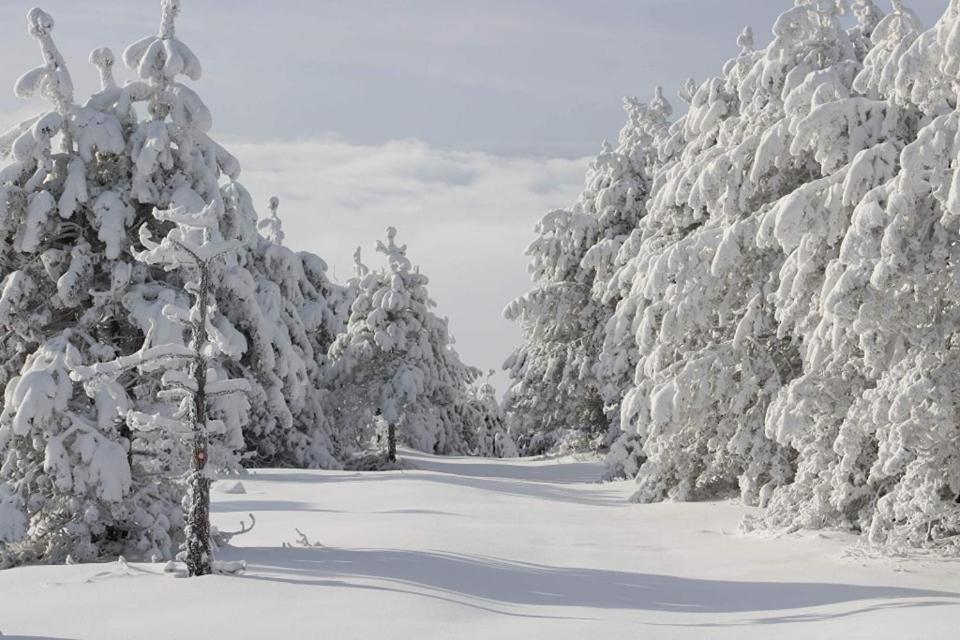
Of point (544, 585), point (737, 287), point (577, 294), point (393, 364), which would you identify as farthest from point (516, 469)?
point (544, 585)

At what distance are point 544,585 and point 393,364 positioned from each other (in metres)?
20.2

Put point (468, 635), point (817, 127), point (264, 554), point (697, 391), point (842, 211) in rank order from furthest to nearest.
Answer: point (697, 391)
point (817, 127)
point (842, 211)
point (264, 554)
point (468, 635)

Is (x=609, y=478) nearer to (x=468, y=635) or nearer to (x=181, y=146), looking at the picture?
(x=181, y=146)

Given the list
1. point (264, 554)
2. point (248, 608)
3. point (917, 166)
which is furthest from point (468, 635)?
point (917, 166)

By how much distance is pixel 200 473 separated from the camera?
1082cm

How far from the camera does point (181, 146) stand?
14.6 meters

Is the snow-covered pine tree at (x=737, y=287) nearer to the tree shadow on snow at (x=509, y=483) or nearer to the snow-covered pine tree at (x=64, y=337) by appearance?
the tree shadow on snow at (x=509, y=483)

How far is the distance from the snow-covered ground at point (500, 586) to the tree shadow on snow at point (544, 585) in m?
0.03

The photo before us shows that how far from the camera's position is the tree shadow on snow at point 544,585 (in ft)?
33.8

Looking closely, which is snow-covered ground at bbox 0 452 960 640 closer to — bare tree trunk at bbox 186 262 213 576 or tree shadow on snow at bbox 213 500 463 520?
tree shadow on snow at bbox 213 500 463 520

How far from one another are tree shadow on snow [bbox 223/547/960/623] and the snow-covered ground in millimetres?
33

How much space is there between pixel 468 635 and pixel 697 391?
907 centimetres

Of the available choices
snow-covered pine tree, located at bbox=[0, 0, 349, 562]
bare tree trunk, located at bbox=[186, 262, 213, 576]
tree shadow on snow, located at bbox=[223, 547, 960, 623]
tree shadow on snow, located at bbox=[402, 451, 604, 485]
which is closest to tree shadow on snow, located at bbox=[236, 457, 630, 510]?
tree shadow on snow, located at bbox=[402, 451, 604, 485]


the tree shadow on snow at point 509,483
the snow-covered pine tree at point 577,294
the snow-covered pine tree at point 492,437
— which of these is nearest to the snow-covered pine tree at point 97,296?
the tree shadow on snow at point 509,483
